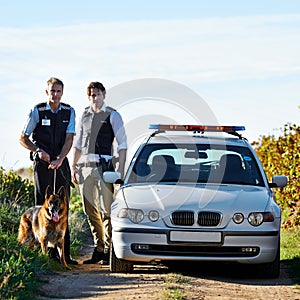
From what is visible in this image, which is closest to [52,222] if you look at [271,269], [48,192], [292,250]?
[48,192]

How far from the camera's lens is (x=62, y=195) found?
9.89 m

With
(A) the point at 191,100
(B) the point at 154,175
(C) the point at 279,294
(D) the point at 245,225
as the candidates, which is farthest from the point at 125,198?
(A) the point at 191,100

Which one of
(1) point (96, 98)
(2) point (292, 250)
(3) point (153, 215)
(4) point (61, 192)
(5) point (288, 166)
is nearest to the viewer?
(3) point (153, 215)

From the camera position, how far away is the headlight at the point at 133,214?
8.73 metres

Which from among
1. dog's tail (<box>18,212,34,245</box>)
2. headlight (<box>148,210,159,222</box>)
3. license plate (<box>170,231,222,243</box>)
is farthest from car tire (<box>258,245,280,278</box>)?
dog's tail (<box>18,212,34,245</box>)

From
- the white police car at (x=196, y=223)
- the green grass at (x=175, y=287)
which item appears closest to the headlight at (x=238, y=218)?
the white police car at (x=196, y=223)

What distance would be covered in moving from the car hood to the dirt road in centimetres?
81

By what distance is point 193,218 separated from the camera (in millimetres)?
8641

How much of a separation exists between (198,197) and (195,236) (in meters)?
0.52

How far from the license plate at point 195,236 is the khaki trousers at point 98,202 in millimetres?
1983

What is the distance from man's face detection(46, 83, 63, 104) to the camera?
10195 millimetres

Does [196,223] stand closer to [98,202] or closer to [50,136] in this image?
[98,202]

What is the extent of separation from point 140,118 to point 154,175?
2923mm

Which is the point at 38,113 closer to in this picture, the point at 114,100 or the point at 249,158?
the point at 114,100
